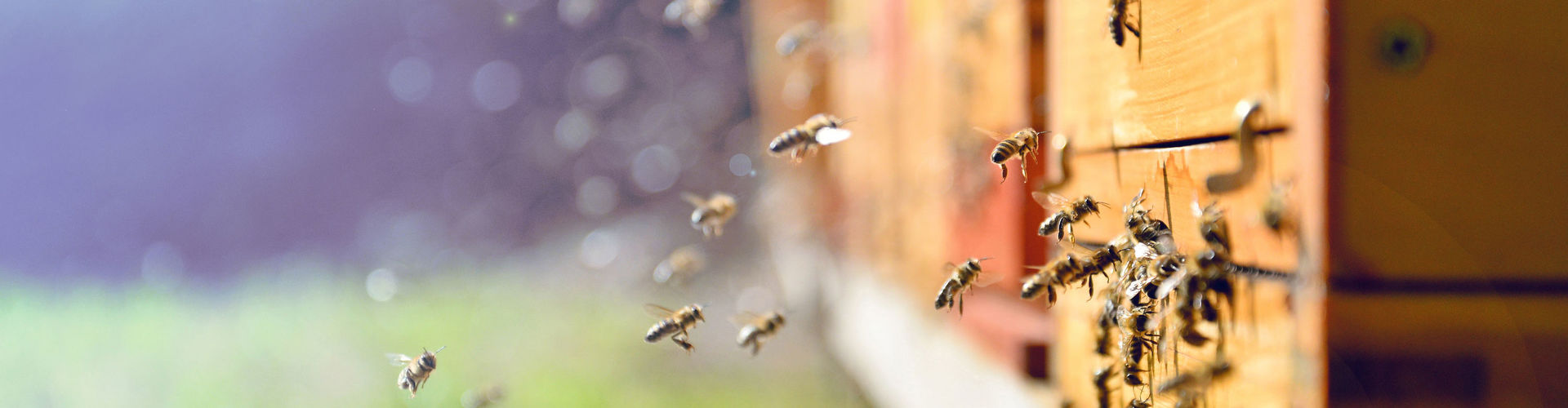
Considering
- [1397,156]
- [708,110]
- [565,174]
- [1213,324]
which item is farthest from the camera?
[565,174]

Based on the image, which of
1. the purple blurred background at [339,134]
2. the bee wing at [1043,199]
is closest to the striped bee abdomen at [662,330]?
the bee wing at [1043,199]

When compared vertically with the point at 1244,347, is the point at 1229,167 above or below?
above

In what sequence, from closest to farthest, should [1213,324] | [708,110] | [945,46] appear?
[1213,324] → [945,46] → [708,110]

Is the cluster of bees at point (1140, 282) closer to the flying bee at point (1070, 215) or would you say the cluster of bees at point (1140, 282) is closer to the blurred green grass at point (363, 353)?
the flying bee at point (1070, 215)

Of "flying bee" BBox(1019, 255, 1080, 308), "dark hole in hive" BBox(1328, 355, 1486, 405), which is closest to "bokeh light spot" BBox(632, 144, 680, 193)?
"flying bee" BBox(1019, 255, 1080, 308)

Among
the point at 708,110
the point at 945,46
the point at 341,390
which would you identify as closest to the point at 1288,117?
the point at 945,46

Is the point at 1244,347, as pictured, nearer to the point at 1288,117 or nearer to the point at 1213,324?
the point at 1213,324

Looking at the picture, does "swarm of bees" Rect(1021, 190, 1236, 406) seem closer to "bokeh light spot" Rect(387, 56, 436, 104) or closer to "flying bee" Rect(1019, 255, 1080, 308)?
"flying bee" Rect(1019, 255, 1080, 308)
